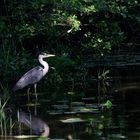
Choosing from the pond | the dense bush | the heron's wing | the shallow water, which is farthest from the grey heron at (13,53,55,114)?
the shallow water

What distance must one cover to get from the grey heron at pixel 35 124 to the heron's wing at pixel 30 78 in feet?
6.64

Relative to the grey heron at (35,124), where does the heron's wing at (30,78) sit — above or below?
above

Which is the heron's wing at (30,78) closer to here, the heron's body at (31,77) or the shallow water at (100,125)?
the heron's body at (31,77)

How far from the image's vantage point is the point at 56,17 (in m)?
15.1

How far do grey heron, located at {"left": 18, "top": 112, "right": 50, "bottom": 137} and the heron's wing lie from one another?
2.02 metres

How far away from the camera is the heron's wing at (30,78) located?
13.1 metres

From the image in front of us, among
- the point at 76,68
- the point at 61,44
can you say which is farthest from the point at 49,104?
the point at 61,44

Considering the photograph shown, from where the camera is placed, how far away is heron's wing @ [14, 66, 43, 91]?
1310 centimetres

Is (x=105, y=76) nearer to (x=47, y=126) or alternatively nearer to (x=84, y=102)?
(x=84, y=102)

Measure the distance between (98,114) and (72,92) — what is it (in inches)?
98.8

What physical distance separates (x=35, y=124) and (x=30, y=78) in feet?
10.8

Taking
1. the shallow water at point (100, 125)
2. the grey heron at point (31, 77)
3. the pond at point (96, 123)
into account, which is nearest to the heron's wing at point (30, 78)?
the grey heron at point (31, 77)

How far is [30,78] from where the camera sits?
1331 cm

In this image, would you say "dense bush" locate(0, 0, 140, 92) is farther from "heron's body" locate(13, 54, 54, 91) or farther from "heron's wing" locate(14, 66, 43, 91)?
"heron's wing" locate(14, 66, 43, 91)
